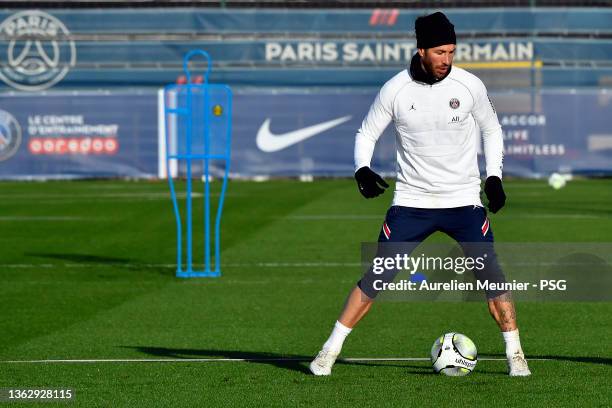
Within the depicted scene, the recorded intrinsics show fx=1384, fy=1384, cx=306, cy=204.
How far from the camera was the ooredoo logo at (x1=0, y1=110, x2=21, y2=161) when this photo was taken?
4012 cm

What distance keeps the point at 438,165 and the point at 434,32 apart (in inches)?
32.4

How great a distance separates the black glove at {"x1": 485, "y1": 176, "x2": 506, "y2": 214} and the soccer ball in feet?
2.89

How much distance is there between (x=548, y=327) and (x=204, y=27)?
113 ft

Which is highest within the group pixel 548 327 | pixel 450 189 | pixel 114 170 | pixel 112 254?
pixel 450 189

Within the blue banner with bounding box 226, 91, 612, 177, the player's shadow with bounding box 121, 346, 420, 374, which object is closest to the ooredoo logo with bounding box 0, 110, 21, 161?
the blue banner with bounding box 226, 91, 612, 177

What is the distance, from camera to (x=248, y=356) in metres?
9.55

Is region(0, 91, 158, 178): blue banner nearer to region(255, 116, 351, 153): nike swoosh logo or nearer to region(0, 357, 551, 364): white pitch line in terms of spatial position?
region(255, 116, 351, 153): nike swoosh logo

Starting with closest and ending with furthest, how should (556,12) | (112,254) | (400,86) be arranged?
1. (400,86)
2. (112,254)
3. (556,12)

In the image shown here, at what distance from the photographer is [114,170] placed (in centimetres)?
4097

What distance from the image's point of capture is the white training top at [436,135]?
318 inches

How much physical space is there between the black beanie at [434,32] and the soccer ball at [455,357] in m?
1.86

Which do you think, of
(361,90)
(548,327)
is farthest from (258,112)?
(548,327)

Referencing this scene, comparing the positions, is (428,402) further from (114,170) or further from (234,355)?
(114,170)

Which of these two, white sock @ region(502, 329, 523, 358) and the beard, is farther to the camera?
white sock @ region(502, 329, 523, 358)
